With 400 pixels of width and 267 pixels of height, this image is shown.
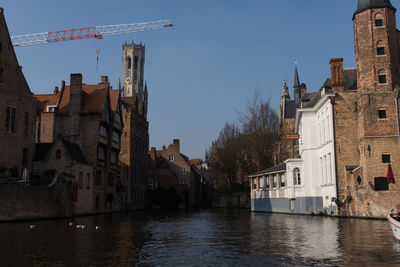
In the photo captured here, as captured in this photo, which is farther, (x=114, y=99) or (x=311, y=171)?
(x=114, y=99)

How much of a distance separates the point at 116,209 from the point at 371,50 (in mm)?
37255

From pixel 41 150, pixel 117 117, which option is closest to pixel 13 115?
pixel 41 150

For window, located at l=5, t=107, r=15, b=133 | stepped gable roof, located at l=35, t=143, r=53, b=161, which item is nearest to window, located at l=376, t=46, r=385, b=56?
window, located at l=5, t=107, r=15, b=133

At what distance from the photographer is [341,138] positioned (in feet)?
117

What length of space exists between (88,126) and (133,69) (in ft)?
378

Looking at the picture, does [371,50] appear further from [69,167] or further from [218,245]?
[69,167]

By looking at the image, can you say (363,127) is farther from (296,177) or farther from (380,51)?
(296,177)

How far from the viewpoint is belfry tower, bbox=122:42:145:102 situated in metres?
159

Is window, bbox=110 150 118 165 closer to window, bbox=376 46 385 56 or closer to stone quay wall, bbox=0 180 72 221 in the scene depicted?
stone quay wall, bbox=0 180 72 221

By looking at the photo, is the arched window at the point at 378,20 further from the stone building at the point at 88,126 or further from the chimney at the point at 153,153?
the chimney at the point at 153,153

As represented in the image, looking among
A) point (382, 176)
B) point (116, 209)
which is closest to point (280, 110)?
point (116, 209)

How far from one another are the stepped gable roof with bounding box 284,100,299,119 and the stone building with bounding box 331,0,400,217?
34.4 metres

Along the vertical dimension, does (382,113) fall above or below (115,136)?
below

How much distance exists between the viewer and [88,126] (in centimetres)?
4909
